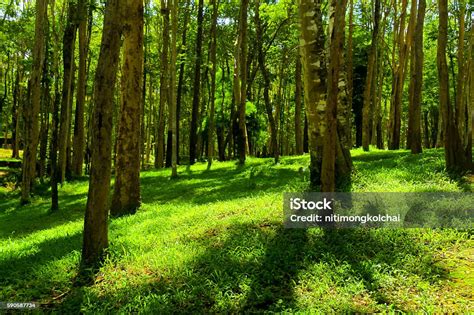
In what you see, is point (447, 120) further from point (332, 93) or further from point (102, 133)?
point (102, 133)

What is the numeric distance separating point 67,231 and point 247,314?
5.93m

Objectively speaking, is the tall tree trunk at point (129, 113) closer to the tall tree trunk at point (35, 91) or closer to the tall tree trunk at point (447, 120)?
the tall tree trunk at point (447, 120)

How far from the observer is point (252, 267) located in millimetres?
5246

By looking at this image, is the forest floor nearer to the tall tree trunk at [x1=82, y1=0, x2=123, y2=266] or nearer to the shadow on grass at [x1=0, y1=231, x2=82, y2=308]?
the shadow on grass at [x1=0, y1=231, x2=82, y2=308]

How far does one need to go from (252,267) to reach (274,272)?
295 mm

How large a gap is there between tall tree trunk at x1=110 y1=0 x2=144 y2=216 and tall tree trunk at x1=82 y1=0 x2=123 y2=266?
388cm

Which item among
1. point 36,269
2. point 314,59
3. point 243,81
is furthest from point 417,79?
point 36,269

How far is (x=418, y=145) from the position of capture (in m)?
13.9

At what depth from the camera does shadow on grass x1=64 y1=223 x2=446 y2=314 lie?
461 centimetres

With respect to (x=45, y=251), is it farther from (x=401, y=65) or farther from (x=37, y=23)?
(x=401, y=65)

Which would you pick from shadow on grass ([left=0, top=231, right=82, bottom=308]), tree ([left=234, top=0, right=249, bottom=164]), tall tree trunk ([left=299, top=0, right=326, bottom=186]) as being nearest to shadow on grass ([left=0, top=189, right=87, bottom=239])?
shadow on grass ([left=0, top=231, right=82, bottom=308])

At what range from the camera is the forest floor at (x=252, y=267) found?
14.9 feet

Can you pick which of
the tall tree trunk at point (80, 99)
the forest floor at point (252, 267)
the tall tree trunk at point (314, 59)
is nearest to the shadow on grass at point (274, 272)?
the forest floor at point (252, 267)

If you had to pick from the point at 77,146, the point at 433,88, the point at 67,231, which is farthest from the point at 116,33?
the point at 433,88
